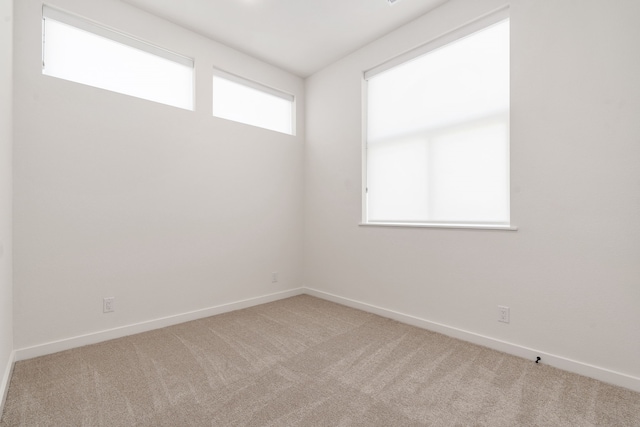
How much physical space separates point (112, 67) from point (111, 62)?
5cm

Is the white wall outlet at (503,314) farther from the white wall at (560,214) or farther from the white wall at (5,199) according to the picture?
the white wall at (5,199)

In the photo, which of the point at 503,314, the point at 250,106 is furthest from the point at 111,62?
the point at 503,314

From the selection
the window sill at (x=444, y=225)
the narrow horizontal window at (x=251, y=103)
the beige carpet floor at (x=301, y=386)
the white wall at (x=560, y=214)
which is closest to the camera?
the beige carpet floor at (x=301, y=386)

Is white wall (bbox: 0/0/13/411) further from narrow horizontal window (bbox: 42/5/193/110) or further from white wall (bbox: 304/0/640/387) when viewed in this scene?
white wall (bbox: 304/0/640/387)

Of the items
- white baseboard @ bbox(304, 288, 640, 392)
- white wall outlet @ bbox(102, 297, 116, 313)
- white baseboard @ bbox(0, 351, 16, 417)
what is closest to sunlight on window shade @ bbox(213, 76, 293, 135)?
white wall outlet @ bbox(102, 297, 116, 313)

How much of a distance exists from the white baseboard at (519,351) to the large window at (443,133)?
0.93m

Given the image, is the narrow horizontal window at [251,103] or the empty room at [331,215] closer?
the empty room at [331,215]

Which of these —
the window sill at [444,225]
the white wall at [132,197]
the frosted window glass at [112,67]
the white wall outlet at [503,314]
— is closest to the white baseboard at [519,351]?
the white wall outlet at [503,314]

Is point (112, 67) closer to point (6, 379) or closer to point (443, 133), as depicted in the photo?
point (6, 379)

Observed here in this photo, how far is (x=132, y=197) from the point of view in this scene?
2.69 metres

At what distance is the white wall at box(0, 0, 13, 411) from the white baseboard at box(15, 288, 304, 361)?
0.55ft

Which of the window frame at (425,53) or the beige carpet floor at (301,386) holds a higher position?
the window frame at (425,53)

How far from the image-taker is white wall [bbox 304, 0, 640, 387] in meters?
1.86

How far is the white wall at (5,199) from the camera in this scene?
5.75ft
